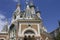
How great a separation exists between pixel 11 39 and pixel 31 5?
63.2 ft

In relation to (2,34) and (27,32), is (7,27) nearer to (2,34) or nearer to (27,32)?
(2,34)

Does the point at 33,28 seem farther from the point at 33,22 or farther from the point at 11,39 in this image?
the point at 11,39

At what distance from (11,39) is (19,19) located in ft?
17.2

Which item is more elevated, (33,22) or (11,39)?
(33,22)

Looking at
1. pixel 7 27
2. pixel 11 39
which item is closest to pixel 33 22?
pixel 11 39

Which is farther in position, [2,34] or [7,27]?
[7,27]

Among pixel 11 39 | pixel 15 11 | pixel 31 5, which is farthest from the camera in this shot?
pixel 31 5

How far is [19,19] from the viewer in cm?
3659

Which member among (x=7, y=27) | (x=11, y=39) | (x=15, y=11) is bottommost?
(x=11, y=39)

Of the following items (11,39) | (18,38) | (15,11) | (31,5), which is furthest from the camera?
(31,5)

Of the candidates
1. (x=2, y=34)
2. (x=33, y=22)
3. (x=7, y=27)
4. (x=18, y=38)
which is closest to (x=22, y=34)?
(x=18, y=38)

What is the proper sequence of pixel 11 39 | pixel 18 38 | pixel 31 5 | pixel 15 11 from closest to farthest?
pixel 18 38 → pixel 11 39 → pixel 15 11 → pixel 31 5

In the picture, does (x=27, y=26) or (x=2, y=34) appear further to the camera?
(x=2, y=34)

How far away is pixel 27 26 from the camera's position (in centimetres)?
3612
